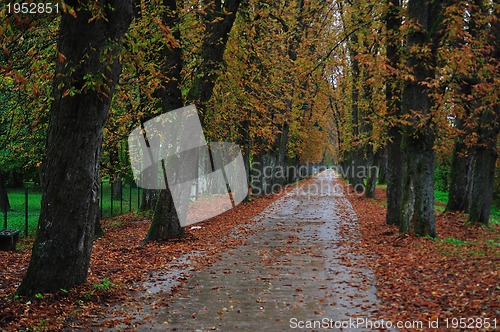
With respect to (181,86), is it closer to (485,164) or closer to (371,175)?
(485,164)

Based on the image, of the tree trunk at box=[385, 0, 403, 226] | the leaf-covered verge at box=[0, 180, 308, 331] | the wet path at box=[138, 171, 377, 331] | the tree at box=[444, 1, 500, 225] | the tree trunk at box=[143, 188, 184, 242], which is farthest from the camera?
the tree trunk at box=[385, 0, 403, 226]

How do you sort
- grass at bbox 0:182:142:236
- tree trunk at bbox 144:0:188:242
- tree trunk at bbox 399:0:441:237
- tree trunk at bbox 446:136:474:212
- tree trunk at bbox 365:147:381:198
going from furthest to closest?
tree trunk at bbox 365:147:381:198 → tree trunk at bbox 446:136:474:212 → grass at bbox 0:182:142:236 → tree trunk at bbox 144:0:188:242 → tree trunk at bbox 399:0:441:237

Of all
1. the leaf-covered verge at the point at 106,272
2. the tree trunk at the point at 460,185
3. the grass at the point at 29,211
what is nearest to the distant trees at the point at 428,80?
the leaf-covered verge at the point at 106,272

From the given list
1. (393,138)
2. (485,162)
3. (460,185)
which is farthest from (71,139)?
(460,185)

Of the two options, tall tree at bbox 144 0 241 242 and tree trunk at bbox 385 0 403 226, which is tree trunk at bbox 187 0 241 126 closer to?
tall tree at bbox 144 0 241 242

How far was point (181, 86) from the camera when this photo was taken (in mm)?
15922

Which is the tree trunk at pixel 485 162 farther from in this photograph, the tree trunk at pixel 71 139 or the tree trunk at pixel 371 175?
the tree trunk at pixel 371 175

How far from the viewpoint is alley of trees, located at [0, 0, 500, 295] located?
862 cm

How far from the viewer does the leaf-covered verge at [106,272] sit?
24.9 ft

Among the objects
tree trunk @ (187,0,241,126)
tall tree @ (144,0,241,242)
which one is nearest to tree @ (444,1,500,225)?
tree trunk @ (187,0,241,126)

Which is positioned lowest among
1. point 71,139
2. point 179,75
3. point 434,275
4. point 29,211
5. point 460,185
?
point 29,211

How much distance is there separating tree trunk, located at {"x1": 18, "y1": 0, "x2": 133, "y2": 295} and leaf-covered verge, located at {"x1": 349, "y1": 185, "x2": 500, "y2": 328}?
4.71 metres

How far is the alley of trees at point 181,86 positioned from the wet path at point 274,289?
2090mm

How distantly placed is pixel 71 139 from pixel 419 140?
1000cm
